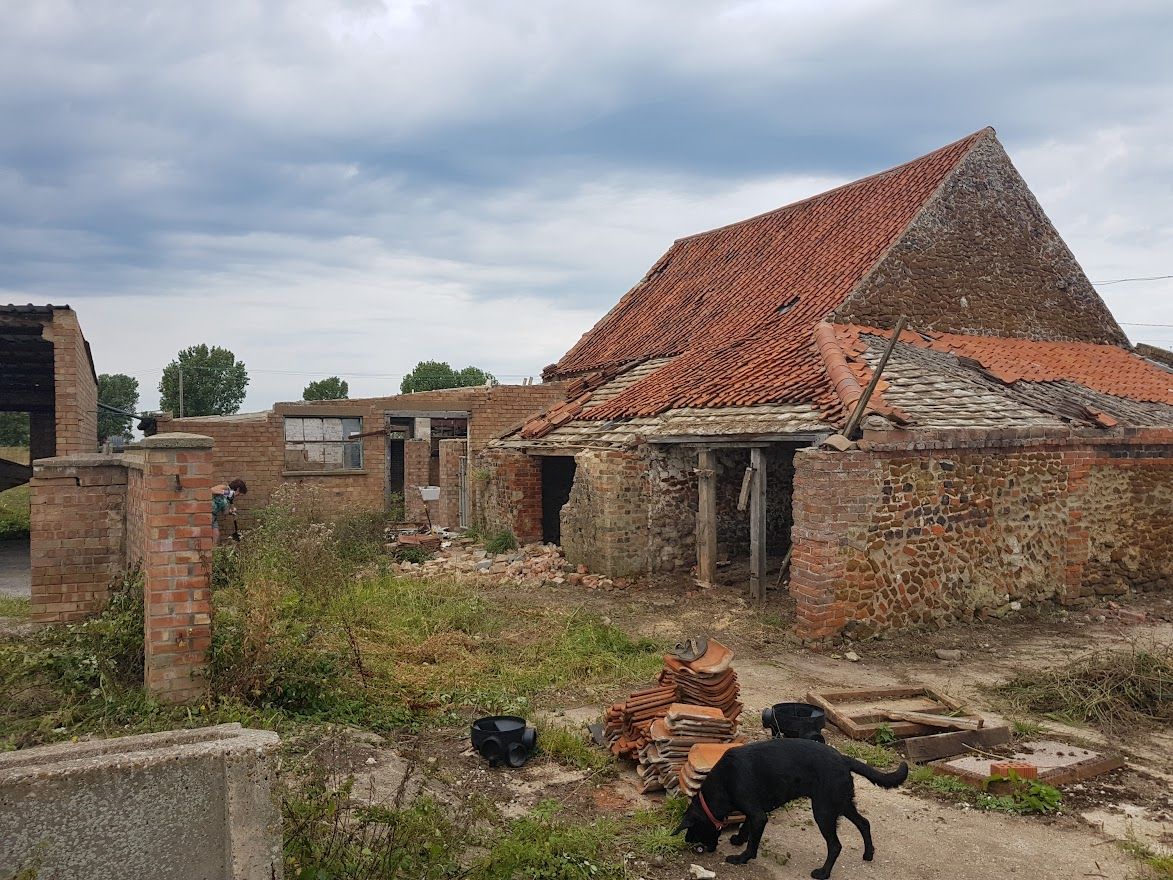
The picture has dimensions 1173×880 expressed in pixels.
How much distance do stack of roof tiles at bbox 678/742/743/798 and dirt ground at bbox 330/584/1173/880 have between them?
1.12ft

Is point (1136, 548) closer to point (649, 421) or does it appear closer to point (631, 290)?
point (649, 421)

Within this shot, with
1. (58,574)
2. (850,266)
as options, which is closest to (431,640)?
(58,574)

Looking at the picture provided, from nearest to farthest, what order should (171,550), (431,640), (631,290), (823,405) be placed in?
(171,550), (431,640), (823,405), (631,290)

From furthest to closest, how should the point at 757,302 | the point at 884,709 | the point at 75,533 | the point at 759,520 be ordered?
the point at 757,302 → the point at 759,520 → the point at 75,533 → the point at 884,709

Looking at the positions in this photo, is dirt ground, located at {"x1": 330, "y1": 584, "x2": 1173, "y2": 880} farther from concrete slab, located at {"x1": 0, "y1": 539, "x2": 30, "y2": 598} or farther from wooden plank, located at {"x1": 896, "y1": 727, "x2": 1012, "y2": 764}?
concrete slab, located at {"x1": 0, "y1": 539, "x2": 30, "y2": 598}

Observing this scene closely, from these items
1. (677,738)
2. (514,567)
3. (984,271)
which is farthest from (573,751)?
(984,271)

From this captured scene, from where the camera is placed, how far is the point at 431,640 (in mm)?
7910

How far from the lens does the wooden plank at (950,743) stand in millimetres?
5637

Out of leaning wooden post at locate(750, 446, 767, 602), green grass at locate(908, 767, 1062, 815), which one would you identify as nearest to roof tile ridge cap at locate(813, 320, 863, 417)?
leaning wooden post at locate(750, 446, 767, 602)

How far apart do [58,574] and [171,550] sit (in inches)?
115

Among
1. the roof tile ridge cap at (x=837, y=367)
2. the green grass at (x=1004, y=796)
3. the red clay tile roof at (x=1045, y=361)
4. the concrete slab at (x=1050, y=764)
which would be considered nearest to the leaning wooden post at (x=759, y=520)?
the roof tile ridge cap at (x=837, y=367)

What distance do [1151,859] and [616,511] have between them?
8.10 metres

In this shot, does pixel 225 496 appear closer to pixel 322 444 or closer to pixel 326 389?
pixel 322 444

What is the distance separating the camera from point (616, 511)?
11.8m
